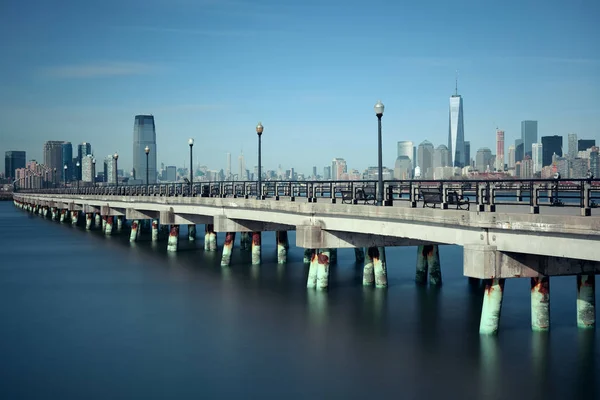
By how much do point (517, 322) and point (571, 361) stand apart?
15.9ft

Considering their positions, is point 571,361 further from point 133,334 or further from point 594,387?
point 133,334

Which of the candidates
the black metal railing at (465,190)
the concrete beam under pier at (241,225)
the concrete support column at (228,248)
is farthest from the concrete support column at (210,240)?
the concrete beam under pier at (241,225)

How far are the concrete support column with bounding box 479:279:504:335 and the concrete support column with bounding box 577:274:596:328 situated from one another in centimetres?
266

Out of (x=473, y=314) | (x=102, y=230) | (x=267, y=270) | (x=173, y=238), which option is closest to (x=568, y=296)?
(x=473, y=314)

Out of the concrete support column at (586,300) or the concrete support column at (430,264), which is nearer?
the concrete support column at (586,300)

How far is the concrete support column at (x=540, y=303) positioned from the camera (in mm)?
21844

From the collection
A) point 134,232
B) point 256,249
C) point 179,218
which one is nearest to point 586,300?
point 256,249

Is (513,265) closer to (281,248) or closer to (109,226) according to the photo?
(281,248)

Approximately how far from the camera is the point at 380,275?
33625 mm

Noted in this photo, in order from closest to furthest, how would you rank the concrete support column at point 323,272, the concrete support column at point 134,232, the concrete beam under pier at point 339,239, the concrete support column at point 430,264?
1. the concrete beam under pier at point 339,239
2. the concrete support column at point 323,272
3. the concrete support column at point 430,264
4. the concrete support column at point 134,232

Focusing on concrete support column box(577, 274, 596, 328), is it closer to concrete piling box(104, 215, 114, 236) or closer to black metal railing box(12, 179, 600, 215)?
black metal railing box(12, 179, 600, 215)

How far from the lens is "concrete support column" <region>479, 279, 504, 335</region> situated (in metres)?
21.8

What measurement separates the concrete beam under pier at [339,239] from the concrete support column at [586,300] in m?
7.79

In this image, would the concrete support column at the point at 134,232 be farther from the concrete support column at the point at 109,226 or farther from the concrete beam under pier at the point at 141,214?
the concrete support column at the point at 109,226
